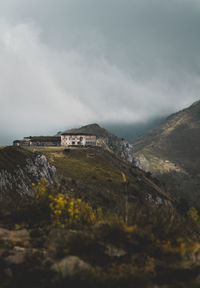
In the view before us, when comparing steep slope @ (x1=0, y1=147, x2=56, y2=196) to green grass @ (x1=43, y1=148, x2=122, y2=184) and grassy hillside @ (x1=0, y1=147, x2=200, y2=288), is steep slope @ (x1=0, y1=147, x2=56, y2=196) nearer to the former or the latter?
green grass @ (x1=43, y1=148, x2=122, y2=184)

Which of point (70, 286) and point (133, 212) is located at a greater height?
point (133, 212)

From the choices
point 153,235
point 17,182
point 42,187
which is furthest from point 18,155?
point 153,235

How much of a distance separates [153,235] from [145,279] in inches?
101

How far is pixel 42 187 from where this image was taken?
48.4ft

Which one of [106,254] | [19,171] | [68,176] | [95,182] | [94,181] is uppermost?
[106,254]

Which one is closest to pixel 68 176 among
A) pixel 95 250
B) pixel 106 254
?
pixel 95 250

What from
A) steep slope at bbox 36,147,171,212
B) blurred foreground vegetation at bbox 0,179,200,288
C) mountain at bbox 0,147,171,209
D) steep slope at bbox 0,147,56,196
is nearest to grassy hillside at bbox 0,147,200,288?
blurred foreground vegetation at bbox 0,179,200,288

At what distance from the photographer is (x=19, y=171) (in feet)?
308

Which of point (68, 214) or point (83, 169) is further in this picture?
point (83, 169)

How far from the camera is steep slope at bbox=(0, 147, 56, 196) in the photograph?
79375 millimetres

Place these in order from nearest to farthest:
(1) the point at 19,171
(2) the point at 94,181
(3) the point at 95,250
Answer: (3) the point at 95,250, (1) the point at 19,171, (2) the point at 94,181

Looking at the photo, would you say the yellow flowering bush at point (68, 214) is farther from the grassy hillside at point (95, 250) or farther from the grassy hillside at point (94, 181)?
the grassy hillside at point (94, 181)

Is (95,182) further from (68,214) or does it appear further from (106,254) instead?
(106,254)

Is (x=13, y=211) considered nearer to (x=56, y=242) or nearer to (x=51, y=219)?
(x=51, y=219)
